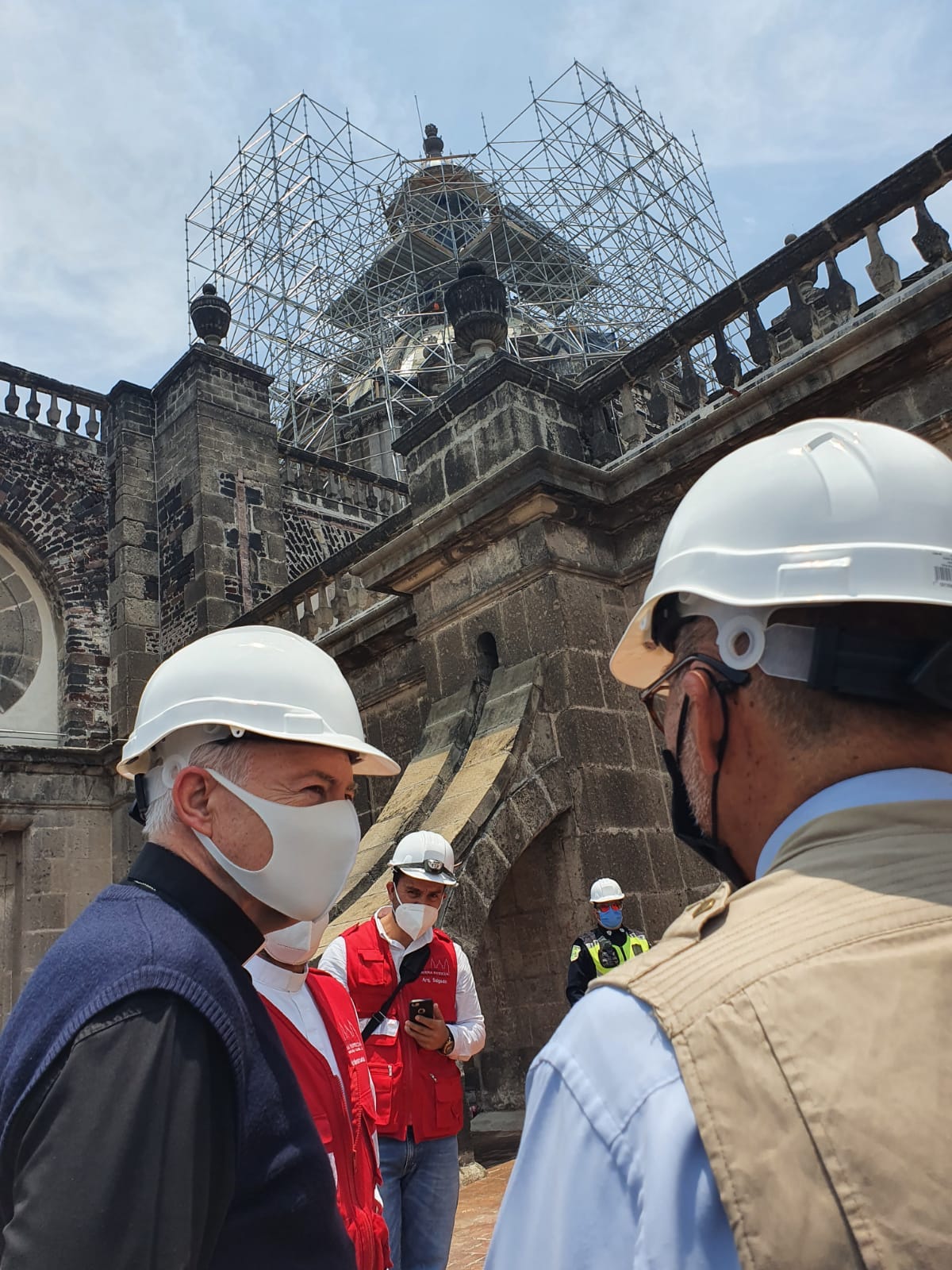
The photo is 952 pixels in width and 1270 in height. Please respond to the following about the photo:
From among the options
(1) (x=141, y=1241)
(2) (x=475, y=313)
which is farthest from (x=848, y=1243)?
(2) (x=475, y=313)

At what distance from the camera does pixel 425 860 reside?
3484mm

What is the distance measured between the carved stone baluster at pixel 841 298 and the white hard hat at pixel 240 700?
4.15m

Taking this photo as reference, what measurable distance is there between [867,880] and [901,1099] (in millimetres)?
190

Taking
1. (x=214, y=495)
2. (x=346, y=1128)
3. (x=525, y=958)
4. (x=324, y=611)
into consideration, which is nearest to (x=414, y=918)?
(x=346, y=1128)

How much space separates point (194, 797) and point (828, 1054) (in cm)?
115

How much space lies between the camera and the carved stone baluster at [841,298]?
4941 mm

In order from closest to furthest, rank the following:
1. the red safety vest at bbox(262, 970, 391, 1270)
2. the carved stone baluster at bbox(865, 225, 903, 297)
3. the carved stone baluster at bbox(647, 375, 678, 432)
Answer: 1. the red safety vest at bbox(262, 970, 391, 1270)
2. the carved stone baluster at bbox(865, 225, 903, 297)
3. the carved stone baluster at bbox(647, 375, 678, 432)

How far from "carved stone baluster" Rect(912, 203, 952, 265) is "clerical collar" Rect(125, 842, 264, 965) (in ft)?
15.4

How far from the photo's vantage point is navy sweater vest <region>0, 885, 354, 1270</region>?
1170mm

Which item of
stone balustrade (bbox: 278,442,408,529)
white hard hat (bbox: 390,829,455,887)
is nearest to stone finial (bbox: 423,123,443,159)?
stone balustrade (bbox: 278,442,408,529)

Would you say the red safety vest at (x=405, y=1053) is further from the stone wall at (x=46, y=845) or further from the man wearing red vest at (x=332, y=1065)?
the stone wall at (x=46, y=845)

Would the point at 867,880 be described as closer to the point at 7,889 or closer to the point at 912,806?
the point at 912,806

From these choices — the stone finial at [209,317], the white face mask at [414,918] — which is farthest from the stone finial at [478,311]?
the stone finial at [209,317]

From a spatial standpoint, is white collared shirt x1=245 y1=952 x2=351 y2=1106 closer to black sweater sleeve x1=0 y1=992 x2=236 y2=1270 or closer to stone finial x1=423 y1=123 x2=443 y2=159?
black sweater sleeve x1=0 y1=992 x2=236 y2=1270
